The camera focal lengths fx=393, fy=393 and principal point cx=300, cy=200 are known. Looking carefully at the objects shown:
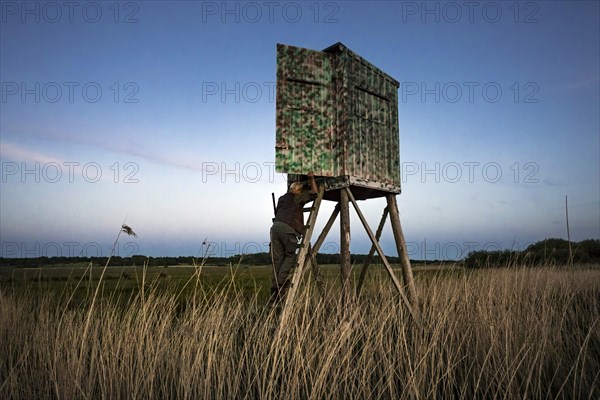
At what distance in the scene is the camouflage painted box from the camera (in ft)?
23.1

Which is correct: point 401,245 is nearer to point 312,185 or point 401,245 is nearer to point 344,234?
point 344,234

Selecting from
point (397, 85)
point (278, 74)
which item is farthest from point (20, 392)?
point (397, 85)

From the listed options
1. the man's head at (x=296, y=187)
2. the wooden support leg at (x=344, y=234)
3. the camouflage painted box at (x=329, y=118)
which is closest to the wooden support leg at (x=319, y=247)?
the wooden support leg at (x=344, y=234)

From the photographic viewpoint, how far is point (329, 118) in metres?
7.45

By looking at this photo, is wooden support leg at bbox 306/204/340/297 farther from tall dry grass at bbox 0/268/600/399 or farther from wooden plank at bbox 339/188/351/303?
tall dry grass at bbox 0/268/600/399

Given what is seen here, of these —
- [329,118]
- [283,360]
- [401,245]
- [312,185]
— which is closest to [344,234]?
[312,185]

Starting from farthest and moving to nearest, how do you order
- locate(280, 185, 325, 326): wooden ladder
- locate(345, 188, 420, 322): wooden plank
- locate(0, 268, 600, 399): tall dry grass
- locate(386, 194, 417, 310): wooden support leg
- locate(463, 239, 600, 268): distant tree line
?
1. locate(463, 239, 600, 268): distant tree line
2. locate(386, 194, 417, 310): wooden support leg
3. locate(345, 188, 420, 322): wooden plank
4. locate(280, 185, 325, 326): wooden ladder
5. locate(0, 268, 600, 399): tall dry grass

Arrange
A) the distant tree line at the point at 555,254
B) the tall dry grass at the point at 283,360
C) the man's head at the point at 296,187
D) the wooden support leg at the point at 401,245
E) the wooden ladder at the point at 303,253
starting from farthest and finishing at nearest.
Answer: the distant tree line at the point at 555,254 < the wooden support leg at the point at 401,245 < the man's head at the point at 296,187 < the wooden ladder at the point at 303,253 < the tall dry grass at the point at 283,360

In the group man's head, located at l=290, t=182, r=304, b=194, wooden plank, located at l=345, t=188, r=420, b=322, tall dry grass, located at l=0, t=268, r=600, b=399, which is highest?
man's head, located at l=290, t=182, r=304, b=194

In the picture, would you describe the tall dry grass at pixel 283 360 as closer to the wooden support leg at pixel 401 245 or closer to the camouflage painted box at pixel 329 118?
the wooden support leg at pixel 401 245

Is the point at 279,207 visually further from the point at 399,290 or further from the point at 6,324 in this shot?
the point at 6,324

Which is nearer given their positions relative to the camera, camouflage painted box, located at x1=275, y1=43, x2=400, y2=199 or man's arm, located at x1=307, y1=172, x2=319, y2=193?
camouflage painted box, located at x1=275, y1=43, x2=400, y2=199

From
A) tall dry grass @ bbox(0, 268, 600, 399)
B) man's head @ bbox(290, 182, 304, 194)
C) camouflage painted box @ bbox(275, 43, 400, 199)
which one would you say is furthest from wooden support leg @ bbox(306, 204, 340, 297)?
tall dry grass @ bbox(0, 268, 600, 399)

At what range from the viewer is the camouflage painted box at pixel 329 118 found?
23.1 feet
